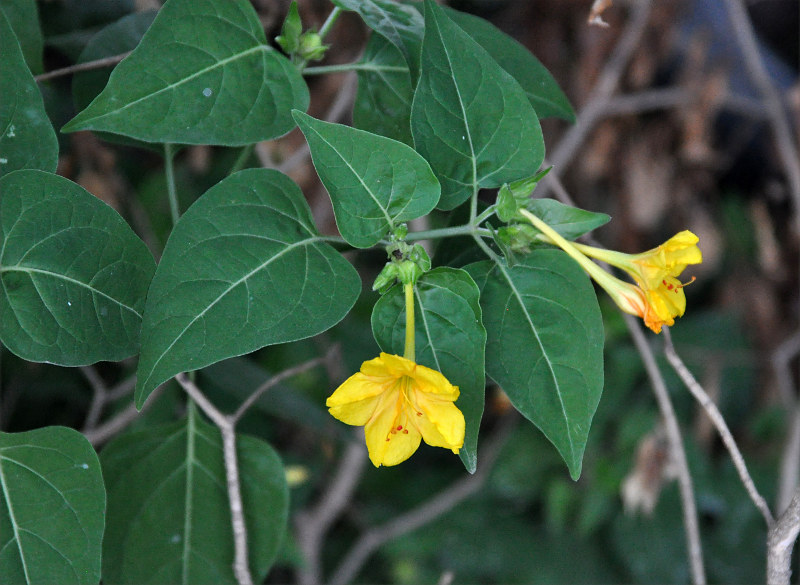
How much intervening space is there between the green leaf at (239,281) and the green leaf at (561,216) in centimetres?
21

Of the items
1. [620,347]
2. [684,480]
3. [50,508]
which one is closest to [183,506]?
[50,508]

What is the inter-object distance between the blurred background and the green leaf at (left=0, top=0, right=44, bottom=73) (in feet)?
2.26

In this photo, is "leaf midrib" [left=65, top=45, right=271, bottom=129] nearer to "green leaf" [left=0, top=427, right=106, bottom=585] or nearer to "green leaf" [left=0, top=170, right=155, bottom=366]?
"green leaf" [left=0, top=170, right=155, bottom=366]

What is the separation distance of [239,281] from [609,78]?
141 centimetres

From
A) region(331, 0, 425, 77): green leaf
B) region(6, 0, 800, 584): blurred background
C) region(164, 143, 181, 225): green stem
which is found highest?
region(331, 0, 425, 77): green leaf

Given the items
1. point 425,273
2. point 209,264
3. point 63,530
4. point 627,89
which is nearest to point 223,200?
point 209,264

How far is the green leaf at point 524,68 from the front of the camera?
0.87 meters

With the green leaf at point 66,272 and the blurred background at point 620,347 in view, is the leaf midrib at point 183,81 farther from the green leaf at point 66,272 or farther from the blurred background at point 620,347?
the blurred background at point 620,347

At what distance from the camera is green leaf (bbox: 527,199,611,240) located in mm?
730

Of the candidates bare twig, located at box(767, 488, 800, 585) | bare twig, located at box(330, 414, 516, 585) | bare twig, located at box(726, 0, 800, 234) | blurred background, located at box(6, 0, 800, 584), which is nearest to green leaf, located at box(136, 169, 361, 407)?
bare twig, located at box(767, 488, 800, 585)

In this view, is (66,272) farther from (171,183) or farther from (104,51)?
(104,51)

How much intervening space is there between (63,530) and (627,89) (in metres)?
1.77

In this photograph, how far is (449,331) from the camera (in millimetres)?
701

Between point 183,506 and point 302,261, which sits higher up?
point 302,261
